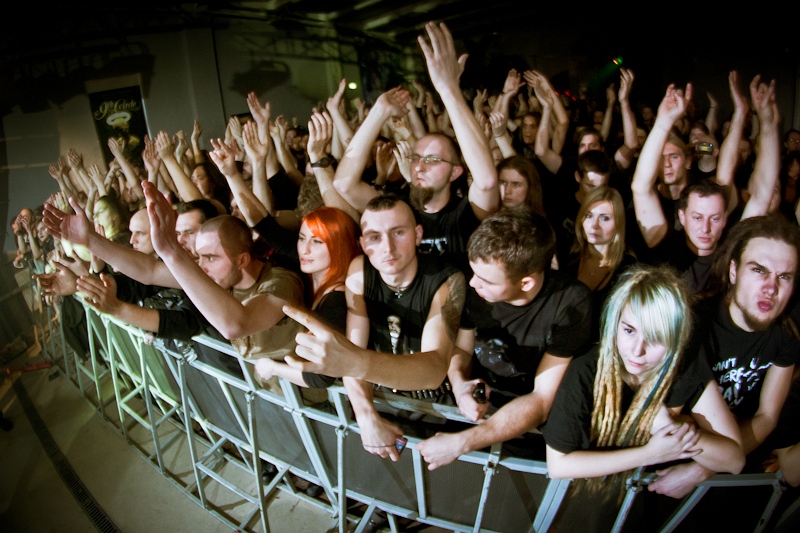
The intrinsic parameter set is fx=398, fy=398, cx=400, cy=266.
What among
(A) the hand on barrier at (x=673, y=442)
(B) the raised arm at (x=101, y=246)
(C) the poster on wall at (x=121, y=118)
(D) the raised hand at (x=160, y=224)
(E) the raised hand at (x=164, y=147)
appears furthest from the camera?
(C) the poster on wall at (x=121, y=118)

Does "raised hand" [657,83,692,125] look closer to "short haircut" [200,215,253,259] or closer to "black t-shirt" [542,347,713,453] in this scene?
"black t-shirt" [542,347,713,453]

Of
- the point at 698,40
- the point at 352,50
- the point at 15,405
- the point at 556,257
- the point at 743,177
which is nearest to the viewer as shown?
the point at 556,257

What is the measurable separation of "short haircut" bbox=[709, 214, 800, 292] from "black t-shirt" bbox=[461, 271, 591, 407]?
0.61 m

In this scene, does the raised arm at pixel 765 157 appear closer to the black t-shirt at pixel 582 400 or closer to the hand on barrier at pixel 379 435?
the black t-shirt at pixel 582 400

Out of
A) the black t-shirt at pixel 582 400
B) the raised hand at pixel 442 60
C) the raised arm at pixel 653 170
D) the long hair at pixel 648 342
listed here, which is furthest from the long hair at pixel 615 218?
the raised hand at pixel 442 60

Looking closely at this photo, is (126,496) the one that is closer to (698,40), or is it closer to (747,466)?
(747,466)

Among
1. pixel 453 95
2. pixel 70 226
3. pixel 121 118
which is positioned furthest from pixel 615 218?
pixel 121 118

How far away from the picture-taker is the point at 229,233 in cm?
196

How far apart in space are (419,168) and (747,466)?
197cm

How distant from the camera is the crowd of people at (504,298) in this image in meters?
1.32

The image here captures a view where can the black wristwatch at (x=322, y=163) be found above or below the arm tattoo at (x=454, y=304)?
above

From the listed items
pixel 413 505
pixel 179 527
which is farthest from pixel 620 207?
pixel 179 527

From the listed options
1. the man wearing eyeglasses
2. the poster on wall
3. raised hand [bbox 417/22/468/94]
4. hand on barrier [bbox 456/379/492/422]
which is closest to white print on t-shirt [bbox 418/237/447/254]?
the man wearing eyeglasses

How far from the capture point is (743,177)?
3.71 metres
